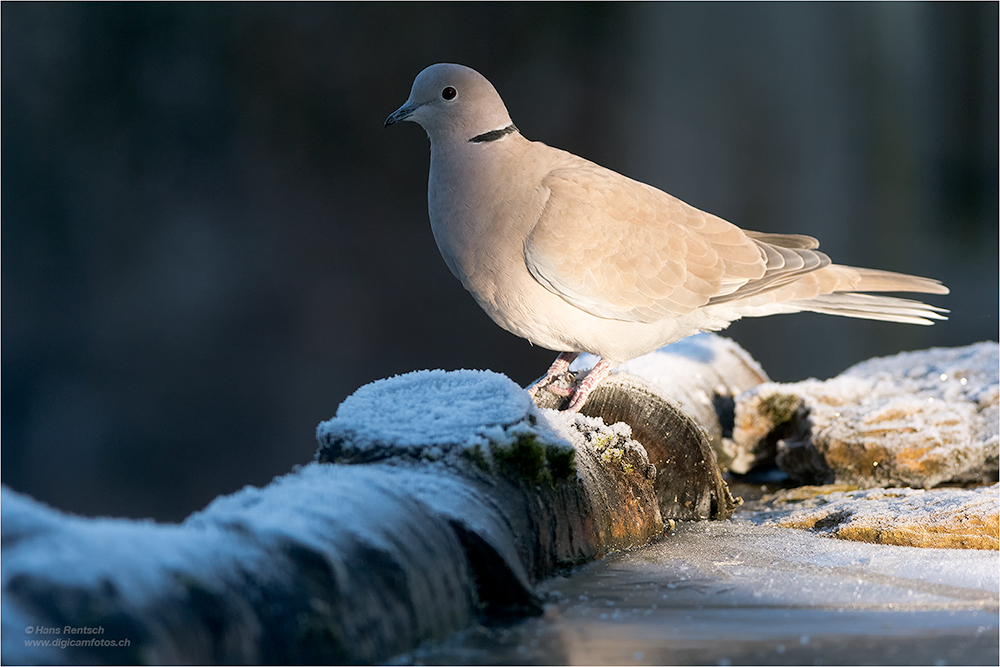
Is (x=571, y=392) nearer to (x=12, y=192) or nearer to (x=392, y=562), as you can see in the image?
(x=392, y=562)

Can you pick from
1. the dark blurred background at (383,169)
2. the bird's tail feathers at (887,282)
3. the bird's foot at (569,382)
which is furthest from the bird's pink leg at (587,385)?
the dark blurred background at (383,169)

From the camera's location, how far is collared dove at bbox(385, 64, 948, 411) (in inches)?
91.2

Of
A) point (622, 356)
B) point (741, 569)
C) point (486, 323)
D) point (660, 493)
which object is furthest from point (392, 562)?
point (486, 323)

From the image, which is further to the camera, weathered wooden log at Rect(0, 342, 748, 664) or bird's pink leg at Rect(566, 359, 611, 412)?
bird's pink leg at Rect(566, 359, 611, 412)

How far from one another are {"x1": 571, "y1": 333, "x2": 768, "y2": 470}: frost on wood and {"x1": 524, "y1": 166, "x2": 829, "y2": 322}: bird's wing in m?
0.40

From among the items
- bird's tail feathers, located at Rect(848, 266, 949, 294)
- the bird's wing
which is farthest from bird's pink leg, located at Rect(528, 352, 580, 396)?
bird's tail feathers, located at Rect(848, 266, 949, 294)

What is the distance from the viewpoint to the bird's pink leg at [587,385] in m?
2.29

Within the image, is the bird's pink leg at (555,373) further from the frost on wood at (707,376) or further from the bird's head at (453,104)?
the bird's head at (453,104)

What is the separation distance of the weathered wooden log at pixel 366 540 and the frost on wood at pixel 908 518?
0.33m

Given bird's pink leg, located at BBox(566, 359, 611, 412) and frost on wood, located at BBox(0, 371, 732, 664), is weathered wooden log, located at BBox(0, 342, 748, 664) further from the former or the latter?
bird's pink leg, located at BBox(566, 359, 611, 412)

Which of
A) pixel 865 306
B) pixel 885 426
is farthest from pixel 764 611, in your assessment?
pixel 865 306

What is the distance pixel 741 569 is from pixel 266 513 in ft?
3.07

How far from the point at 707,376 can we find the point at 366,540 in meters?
2.05

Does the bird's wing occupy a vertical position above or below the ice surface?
above
